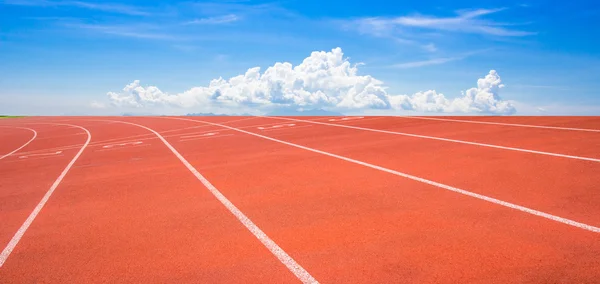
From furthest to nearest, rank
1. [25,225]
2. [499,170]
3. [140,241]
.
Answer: [499,170] < [25,225] < [140,241]

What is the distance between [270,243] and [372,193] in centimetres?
246

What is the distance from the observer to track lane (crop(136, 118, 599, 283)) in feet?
12.5

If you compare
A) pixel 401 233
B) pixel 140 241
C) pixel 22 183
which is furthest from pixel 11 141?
pixel 401 233

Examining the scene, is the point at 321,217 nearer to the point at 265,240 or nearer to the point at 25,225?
the point at 265,240

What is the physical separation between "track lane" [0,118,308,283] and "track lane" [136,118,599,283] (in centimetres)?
49

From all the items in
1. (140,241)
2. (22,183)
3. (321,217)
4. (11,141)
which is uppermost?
(321,217)

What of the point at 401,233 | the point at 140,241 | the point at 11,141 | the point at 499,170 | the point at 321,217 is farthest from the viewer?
the point at 11,141

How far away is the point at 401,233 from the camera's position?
4.75 m

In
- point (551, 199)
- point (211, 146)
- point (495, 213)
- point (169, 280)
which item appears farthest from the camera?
point (211, 146)

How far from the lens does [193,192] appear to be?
24.0ft

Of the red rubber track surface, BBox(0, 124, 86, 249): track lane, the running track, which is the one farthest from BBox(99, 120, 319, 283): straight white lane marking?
the red rubber track surface

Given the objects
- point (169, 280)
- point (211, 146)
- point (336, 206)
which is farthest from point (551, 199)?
point (211, 146)

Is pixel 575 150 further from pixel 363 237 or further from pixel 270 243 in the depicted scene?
pixel 270 243

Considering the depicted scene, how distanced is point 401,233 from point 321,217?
1.17 meters
